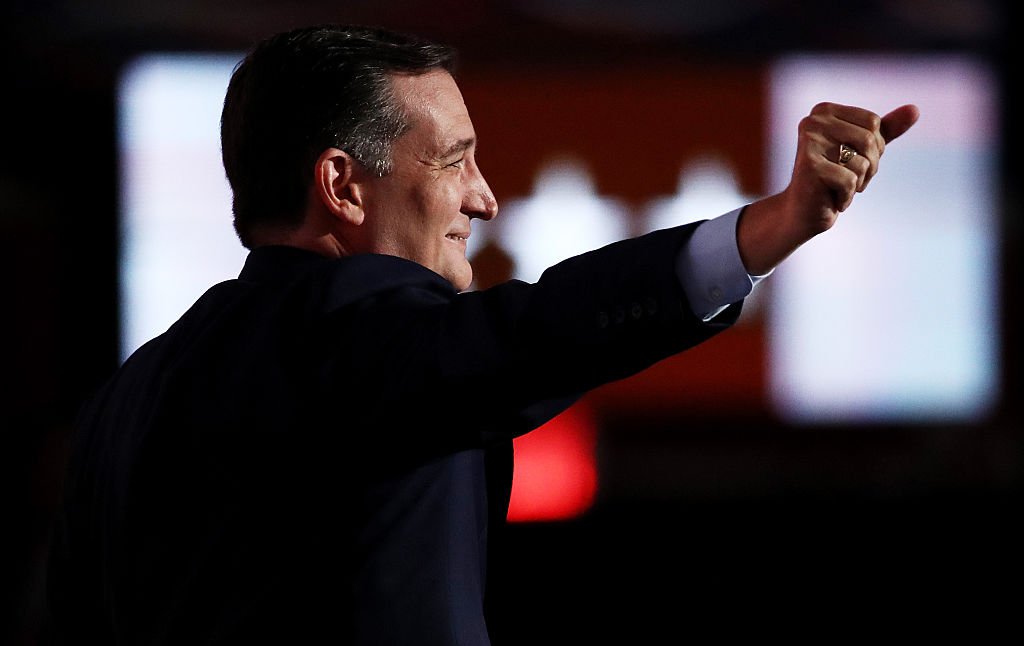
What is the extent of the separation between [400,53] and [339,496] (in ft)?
1.41

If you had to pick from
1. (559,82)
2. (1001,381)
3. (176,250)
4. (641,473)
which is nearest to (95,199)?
(176,250)

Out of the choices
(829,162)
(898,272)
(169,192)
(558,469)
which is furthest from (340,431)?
(898,272)

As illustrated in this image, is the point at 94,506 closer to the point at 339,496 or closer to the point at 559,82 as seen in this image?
the point at 339,496

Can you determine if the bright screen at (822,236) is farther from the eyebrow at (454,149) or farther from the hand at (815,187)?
the hand at (815,187)

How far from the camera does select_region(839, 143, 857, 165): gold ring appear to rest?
2.77 feet

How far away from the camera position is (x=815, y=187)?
0.83 meters

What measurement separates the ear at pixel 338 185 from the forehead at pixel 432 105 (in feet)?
0.24

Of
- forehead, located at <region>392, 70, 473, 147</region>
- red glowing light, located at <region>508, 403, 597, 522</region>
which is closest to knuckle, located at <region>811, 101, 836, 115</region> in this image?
forehead, located at <region>392, 70, 473, 147</region>

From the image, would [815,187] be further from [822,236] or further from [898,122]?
[822,236]

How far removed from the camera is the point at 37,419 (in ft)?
13.2

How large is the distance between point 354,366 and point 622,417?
3291 mm

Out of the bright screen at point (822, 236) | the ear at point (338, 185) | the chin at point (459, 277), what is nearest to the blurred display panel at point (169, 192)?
the bright screen at point (822, 236)

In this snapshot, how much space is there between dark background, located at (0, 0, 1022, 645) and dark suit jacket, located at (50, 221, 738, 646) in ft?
8.93

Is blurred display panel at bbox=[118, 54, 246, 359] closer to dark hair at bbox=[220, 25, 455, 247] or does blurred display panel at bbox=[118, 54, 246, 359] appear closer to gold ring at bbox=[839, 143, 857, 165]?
dark hair at bbox=[220, 25, 455, 247]
